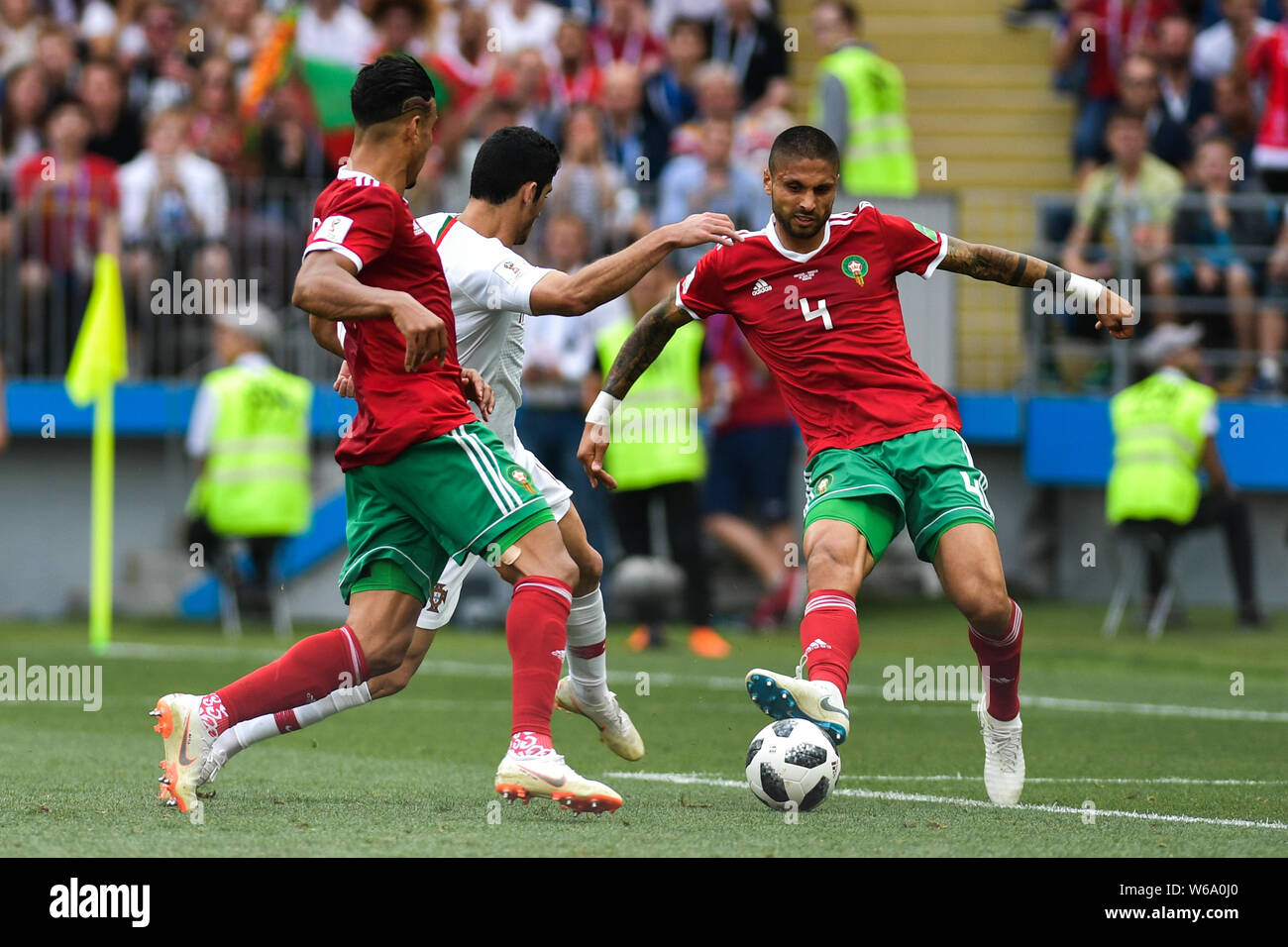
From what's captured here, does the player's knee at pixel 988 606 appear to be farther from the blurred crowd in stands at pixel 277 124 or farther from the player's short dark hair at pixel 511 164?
the blurred crowd in stands at pixel 277 124

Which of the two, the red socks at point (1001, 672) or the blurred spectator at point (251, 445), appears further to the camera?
the blurred spectator at point (251, 445)

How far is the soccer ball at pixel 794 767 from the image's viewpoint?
572 centimetres

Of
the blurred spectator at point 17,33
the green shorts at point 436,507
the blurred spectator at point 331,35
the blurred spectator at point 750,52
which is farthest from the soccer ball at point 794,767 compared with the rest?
the blurred spectator at point 17,33

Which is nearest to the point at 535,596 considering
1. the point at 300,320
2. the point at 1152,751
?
the point at 1152,751

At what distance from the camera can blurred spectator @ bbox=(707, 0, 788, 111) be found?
16922 mm

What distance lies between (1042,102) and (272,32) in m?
7.20

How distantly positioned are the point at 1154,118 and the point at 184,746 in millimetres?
A: 11925

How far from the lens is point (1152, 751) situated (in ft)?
26.6

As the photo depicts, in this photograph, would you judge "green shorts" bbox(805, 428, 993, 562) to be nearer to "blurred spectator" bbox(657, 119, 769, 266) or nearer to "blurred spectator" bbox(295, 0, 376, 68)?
"blurred spectator" bbox(657, 119, 769, 266)

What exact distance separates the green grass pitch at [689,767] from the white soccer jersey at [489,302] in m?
1.37

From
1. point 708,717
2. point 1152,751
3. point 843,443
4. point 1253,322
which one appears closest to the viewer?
point 843,443

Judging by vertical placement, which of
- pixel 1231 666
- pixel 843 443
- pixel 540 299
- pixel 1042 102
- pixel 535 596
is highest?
pixel 1042 102

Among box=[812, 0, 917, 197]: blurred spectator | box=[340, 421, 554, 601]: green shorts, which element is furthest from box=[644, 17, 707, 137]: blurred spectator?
box=[340, 421, 554, 601]: green shorts
